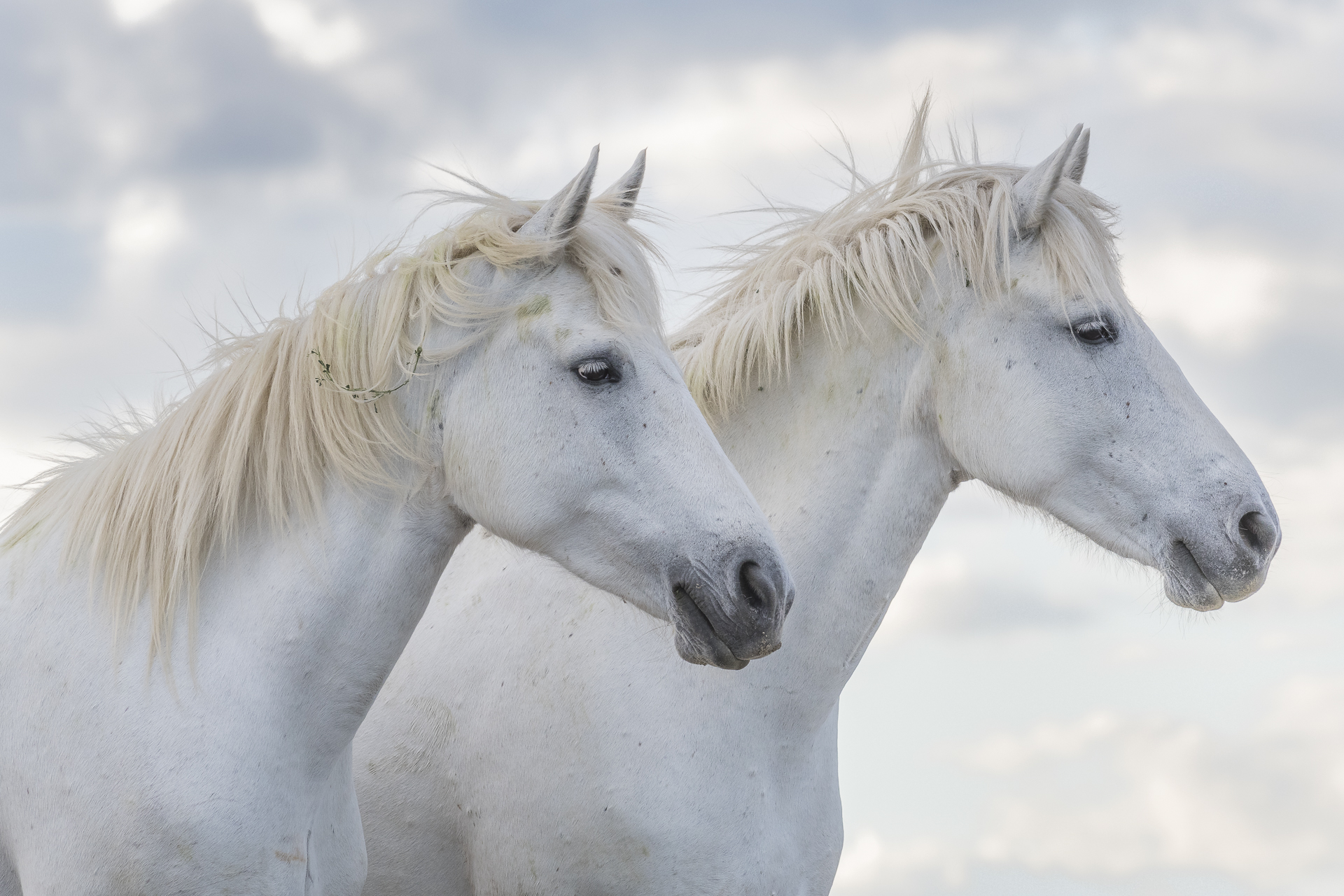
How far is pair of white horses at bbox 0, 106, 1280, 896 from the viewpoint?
3.11 metres

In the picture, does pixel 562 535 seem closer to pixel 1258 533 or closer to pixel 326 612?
pixel 326 612

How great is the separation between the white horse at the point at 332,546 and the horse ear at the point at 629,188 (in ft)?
0.87

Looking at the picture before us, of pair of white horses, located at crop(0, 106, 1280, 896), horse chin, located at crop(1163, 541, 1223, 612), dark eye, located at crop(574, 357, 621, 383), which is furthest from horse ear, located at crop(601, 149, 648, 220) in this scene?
horse chin, located at crop(1163, 541, 1223, 612)

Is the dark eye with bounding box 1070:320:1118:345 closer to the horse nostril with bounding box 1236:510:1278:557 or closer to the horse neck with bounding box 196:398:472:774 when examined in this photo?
the horse nostril with bounding box 1236:510:1278:557

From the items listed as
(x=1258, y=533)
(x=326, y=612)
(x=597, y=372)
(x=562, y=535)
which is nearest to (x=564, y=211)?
(x=597, y=372)

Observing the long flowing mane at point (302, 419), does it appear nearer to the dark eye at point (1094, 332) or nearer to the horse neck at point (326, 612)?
the horse neck at point (326, 612)

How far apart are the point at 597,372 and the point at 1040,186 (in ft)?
5.37

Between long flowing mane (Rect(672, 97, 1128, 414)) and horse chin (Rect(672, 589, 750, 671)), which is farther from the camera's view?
long flowing mane (Rect(672, 97, 1128, 414))

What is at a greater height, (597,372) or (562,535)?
(597,372)

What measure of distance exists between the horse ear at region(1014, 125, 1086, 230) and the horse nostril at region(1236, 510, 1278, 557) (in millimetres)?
1065

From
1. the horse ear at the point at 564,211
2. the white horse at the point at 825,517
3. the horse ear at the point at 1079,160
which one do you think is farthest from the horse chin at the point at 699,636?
the horse ear at the point at 1079,160

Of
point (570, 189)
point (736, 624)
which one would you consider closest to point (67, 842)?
point (736, 624)

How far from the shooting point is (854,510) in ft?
12.8

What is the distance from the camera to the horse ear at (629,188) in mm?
3625
